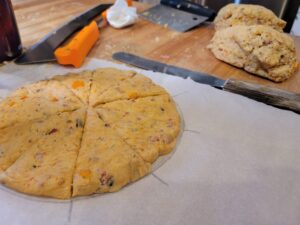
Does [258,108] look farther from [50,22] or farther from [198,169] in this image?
[50,22]

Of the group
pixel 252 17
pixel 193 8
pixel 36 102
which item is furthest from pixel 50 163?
pixel 193 8

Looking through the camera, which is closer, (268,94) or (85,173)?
(85,173)

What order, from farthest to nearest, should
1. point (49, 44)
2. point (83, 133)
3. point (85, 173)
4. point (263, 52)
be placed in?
point (49, 44) < point (263, 52) < point (83, 133) < point (85, 173)

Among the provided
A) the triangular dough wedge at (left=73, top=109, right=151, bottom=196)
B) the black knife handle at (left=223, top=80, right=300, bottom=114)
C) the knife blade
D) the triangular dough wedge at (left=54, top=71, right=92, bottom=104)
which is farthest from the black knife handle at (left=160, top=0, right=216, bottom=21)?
the triangular dough wedge at (left=73, top=109, right=151, bottom=196)

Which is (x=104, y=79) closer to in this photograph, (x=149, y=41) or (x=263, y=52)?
(x=149, y=41)

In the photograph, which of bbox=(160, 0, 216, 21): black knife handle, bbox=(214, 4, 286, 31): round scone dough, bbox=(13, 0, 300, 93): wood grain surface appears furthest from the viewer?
bbox=(160, 0, 216, 21): black knife handle

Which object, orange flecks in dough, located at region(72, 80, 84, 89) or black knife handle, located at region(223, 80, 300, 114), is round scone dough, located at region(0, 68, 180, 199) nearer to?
orange flecks in dough, located at region(72, 80, 84, 89)
